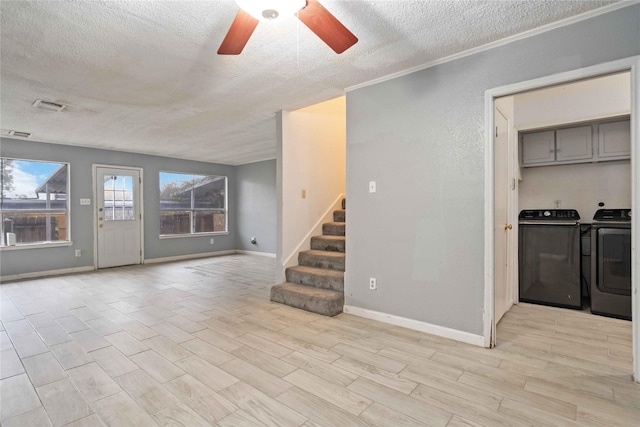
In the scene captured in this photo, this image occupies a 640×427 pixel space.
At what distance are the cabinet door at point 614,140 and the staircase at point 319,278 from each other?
3200mm

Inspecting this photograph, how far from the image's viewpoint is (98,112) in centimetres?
383

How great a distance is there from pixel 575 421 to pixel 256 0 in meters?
2.65

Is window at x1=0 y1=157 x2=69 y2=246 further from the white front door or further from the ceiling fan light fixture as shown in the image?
the ceiling fan light fixture

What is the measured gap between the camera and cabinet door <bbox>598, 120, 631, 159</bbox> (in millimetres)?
3322

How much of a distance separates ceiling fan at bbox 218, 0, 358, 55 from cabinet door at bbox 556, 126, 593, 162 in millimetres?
3380

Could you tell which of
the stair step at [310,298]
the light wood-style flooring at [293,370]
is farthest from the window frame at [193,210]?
the stair step at [310,298]

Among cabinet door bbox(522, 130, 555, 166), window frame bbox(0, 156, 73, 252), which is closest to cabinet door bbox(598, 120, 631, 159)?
cabinet door bbox(522, 130, 555, 166)

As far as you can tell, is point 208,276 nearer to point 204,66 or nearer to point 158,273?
point 158,273

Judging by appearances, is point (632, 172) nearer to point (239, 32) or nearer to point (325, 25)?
point (325, 25)

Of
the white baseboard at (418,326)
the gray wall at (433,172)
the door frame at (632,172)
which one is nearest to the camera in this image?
the door frame at (632,172)

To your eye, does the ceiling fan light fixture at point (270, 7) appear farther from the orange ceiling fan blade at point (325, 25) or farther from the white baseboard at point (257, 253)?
the white baseboard at point (257, 253)

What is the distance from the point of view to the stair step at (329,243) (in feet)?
13.2

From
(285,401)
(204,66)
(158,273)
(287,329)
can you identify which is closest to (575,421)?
(285,401)

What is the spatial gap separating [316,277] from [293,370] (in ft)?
5.21
